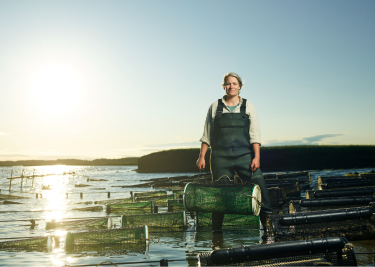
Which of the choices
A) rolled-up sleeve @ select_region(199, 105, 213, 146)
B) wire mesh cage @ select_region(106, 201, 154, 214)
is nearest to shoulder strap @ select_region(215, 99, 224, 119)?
rolled-up sleeve @ select_region(199, 105, 213, 146)

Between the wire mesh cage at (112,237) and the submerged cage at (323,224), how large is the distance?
304 centimetres

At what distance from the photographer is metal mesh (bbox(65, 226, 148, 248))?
6.41 metres

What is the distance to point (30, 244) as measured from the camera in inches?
267

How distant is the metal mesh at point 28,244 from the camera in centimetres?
670

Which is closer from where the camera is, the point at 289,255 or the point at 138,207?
the point at 289,255

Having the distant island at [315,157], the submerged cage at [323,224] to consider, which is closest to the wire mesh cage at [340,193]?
the submerged cage at [323,224]

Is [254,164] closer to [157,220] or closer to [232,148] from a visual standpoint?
[232,148]

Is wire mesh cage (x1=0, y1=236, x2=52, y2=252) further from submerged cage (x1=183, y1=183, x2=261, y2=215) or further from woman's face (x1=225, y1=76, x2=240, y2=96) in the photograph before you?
woman's face (x1=225, y1=76, x2=240, y2=96)

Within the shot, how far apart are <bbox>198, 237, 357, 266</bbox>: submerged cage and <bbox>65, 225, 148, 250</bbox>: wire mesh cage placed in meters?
3.64

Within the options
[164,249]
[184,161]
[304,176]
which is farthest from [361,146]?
[164,249]

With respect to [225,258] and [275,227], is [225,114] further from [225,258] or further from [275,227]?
[225,258]

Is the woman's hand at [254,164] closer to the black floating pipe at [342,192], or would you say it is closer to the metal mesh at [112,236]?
the metal mesh at [112,236]

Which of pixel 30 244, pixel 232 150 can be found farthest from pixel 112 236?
pixel 232 150

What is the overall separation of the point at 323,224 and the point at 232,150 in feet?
6.16
